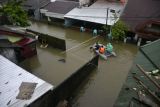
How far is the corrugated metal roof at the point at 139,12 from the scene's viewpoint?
70.8 ft

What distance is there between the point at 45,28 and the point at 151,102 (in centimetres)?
2338

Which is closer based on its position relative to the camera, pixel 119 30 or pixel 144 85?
pixel 144 85

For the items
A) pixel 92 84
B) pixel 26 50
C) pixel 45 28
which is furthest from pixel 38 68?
pixel 45 28

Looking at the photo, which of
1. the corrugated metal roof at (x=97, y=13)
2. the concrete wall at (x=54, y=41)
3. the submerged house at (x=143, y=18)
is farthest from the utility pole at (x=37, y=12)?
the submerged house at (x=143, y=18)

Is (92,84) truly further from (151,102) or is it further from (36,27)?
(36,27)

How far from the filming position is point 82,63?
19250 millimetres

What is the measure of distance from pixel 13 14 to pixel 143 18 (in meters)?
13.9

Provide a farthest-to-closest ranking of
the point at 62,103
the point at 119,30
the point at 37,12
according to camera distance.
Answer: the point at 37,12
the point at 119,30
the point at 62,103

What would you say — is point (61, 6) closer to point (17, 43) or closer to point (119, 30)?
point (119, 30)

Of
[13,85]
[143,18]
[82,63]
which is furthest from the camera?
[143,18]

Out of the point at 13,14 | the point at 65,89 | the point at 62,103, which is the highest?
the point at 13,14

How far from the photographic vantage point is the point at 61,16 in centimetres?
2698

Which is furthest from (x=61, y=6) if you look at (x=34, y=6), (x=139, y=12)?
(x=139, y=12)

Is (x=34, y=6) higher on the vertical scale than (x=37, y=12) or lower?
higher
